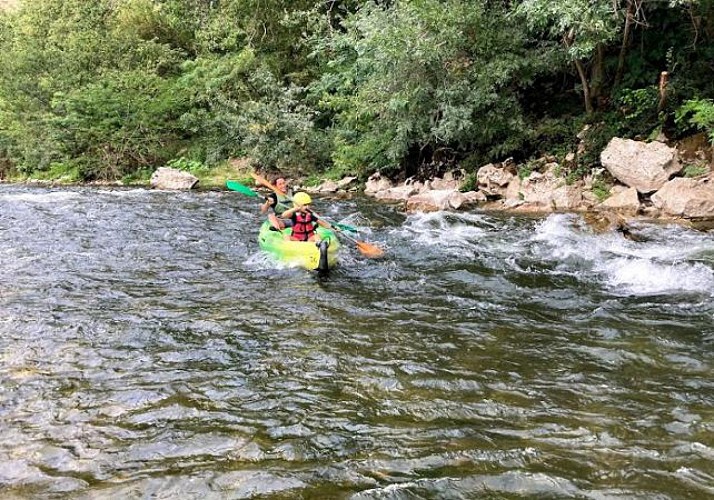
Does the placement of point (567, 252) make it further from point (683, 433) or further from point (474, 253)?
point (683, 433)

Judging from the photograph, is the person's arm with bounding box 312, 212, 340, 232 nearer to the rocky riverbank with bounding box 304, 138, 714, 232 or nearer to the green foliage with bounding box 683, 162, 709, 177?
the rocky riverbank with bounding box 304, 138, 714, 232

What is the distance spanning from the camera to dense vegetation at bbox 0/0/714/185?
11.7m

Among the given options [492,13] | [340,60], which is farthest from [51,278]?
[340,60]

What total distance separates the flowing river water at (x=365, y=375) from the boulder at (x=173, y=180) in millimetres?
10056

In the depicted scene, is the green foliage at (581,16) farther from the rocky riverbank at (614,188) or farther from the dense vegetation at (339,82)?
the rocky riverbank at (614,188)

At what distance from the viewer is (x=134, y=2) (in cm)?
2292

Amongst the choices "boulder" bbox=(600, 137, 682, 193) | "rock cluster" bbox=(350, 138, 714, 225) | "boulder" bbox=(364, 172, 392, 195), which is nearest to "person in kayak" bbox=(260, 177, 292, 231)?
"rock cluster" bbox=(350, 138, 714, 225)

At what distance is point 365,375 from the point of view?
4.04 m

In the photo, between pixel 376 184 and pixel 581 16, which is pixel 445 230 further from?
pixel 376 184

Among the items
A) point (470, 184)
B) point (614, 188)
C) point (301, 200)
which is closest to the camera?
point (301, 200)

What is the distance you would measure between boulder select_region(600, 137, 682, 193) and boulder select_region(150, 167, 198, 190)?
11699mm

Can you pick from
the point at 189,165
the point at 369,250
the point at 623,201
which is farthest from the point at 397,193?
the point at 189,165

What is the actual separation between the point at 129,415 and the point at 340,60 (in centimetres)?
1583

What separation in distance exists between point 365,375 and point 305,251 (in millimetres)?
3258
